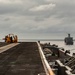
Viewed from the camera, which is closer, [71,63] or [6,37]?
[71,63]

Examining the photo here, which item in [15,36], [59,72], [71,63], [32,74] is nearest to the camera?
[32,74]

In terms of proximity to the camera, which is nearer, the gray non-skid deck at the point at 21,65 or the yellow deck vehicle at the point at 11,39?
the gray non-skid deck at the point at 21,65

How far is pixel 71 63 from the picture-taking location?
22.8 m

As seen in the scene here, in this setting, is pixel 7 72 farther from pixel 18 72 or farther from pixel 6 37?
pixel 6 37

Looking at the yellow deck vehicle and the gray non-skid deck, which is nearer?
the gray non-skid deck

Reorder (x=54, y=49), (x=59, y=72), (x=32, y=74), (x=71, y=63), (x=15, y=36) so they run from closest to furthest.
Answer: (x=32, y=74)
(x=59, y=72)
(x=71, y=63)
(x=54, y=49)
(x=15, y=36)

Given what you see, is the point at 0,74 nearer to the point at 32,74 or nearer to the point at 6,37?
the point at 32,74

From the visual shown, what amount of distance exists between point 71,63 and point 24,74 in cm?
721

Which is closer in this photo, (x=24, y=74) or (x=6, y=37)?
(x=24, y=74)

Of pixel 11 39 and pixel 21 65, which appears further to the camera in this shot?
pixel 11 39

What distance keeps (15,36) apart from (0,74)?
76.9m

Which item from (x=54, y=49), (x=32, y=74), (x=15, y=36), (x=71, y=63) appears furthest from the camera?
(x=15, y=36)

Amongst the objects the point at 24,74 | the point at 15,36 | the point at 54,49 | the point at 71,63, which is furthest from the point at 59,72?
the point at 15,36

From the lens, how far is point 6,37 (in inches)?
3765
